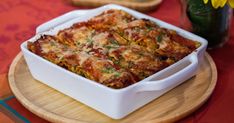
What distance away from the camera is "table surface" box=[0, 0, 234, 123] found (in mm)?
949

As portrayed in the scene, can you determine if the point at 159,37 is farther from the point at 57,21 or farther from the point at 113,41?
the point at 57,21

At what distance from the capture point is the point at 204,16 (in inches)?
43.8

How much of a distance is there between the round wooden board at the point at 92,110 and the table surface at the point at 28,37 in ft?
0.08

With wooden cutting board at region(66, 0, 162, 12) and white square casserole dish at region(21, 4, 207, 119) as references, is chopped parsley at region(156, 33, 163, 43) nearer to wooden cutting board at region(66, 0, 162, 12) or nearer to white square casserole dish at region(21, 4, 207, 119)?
white square casserole dish at region(21, 4, 207, 119)

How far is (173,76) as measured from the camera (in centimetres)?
89

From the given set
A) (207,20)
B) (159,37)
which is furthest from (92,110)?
(207,20)

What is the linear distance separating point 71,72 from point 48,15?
481 millimetres

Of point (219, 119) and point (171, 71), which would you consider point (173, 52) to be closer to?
point (171, 71)

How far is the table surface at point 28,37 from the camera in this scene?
949mm

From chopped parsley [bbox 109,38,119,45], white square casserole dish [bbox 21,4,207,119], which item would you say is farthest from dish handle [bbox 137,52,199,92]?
chopped parsley [bbox 109,38,119,45]

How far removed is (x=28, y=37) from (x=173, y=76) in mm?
513

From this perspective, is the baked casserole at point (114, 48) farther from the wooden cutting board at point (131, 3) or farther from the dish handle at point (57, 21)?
the wooden cutting board at point (131, 3)

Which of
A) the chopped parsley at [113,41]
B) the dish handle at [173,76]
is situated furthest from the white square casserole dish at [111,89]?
the chopped parsley at [113,41]

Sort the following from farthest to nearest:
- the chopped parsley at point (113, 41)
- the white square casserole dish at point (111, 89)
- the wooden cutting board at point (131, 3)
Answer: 1. the wooden cutting board at point (131, 3)
2. the chopped parsley at point (113, 41)
3. the white square casserole dish at point (111, 89)
